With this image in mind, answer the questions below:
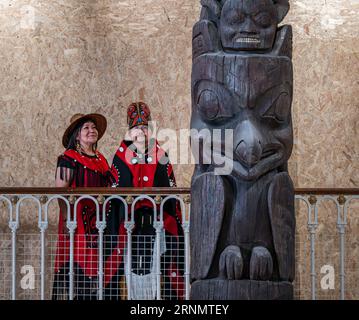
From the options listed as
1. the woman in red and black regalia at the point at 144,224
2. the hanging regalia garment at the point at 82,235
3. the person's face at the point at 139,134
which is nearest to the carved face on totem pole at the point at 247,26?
the woman in red and black regalia at the point at 144,224

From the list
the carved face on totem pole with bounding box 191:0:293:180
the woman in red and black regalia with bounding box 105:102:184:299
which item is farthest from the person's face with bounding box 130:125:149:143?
the carved face on totem pole with bounding box 191:0:293:180

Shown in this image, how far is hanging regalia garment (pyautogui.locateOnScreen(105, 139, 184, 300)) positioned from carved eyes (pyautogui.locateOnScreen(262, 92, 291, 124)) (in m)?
2.36

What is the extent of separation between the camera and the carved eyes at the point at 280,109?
234 inches

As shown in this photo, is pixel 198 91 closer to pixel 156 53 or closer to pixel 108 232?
pixel 108 232

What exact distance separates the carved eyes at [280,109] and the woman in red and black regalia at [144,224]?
7.81ft

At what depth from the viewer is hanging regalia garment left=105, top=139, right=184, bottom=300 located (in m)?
8.22

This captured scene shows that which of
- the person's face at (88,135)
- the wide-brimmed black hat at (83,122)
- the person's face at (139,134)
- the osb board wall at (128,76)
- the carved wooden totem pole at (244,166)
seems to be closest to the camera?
the carved wooden totem pole at (244,166)

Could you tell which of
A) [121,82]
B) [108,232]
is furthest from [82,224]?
[121,82]

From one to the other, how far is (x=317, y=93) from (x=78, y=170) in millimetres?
2935

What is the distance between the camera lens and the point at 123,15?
420 inches

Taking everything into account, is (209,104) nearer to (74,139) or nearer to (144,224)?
(144,224)

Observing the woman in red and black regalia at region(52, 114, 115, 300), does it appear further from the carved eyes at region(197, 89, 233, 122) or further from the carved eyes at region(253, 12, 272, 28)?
the carved eyes at region(253, 12, 272, 28)

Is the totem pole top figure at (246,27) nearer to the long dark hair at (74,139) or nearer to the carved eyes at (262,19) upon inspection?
the carved eyes at (262,19)

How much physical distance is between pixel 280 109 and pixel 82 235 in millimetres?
2886
